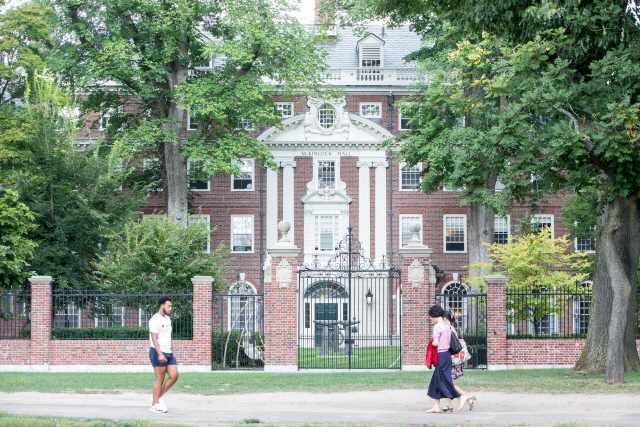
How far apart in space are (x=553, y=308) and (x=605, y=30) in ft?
34.3

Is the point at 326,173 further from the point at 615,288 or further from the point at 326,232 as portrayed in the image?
the point at 615,288

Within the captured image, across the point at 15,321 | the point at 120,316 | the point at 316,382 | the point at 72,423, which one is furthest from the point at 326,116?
the point at 72,423

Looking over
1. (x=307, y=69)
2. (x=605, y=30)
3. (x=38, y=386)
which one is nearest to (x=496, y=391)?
(x=605, y=30)

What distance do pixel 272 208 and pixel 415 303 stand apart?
17.6 m

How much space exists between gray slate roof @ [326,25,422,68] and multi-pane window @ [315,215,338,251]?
8616 millimetres

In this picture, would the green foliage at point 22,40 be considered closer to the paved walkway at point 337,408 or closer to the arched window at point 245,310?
the arched window at point 245,310

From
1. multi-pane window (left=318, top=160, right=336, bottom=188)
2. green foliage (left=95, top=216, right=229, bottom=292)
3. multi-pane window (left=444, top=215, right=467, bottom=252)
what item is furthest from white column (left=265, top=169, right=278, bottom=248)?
green foliage (left=95, top=216, right=229, bottom=292)

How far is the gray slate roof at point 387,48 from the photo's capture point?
39.2 metres

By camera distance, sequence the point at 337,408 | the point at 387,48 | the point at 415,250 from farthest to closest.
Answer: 1. the point at 387,48
2. the point at 415,250
3. the point at 337,408

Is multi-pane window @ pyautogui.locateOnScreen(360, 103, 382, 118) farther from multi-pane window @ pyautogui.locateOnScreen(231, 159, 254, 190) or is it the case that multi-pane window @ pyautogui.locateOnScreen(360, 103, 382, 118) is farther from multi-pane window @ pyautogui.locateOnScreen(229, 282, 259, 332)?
multi-pane window @ pyautogui.locateOnScreen(229, 282, 259, 332)

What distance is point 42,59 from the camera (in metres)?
30.9

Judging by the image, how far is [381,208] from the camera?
35812mm

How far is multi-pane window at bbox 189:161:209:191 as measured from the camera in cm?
3030

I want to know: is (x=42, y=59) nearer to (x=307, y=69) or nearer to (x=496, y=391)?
(x=307, y=69)
